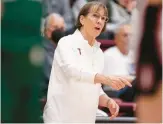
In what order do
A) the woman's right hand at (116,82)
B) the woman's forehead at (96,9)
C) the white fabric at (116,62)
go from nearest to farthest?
1. the woman's right hand at (116,82)
2. the woman's forehead at (96,9)
3. the white fabric at (116,62)

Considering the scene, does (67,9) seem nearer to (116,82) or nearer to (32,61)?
(116,82)

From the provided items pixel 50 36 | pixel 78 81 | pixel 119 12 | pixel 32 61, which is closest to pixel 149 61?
pixel 32 61

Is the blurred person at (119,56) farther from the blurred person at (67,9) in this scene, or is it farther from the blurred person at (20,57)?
the blurred person at (20,57)

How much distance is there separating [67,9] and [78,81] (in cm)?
42

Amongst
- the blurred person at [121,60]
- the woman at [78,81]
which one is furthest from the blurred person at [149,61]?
the blurred person at [121,60]

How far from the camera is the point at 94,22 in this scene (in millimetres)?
1204

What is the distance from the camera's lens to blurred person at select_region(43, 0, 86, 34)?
1296mm

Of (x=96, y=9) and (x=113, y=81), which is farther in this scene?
(x=96, y=9)

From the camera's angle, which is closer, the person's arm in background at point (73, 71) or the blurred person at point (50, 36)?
the person's arm in background at point (73, 71)

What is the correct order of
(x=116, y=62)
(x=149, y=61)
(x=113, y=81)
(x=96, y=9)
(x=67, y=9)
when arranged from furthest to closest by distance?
1. (x=67, y=9)
2. (x=116, y=62)
3. (x=96, y=9)
4. (x=113, y=81)
5. (x=149, y=61)

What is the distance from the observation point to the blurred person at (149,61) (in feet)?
2.75

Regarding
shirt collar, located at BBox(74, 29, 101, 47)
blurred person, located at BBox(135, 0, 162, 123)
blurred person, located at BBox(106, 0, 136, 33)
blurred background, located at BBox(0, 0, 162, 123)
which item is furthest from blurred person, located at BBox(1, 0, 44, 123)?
blurred person, located at BBox(106, 0, 136, 33)

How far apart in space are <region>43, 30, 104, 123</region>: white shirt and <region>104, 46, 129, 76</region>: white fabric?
0.36 ft

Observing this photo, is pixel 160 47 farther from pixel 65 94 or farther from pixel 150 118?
pixel 65 94
